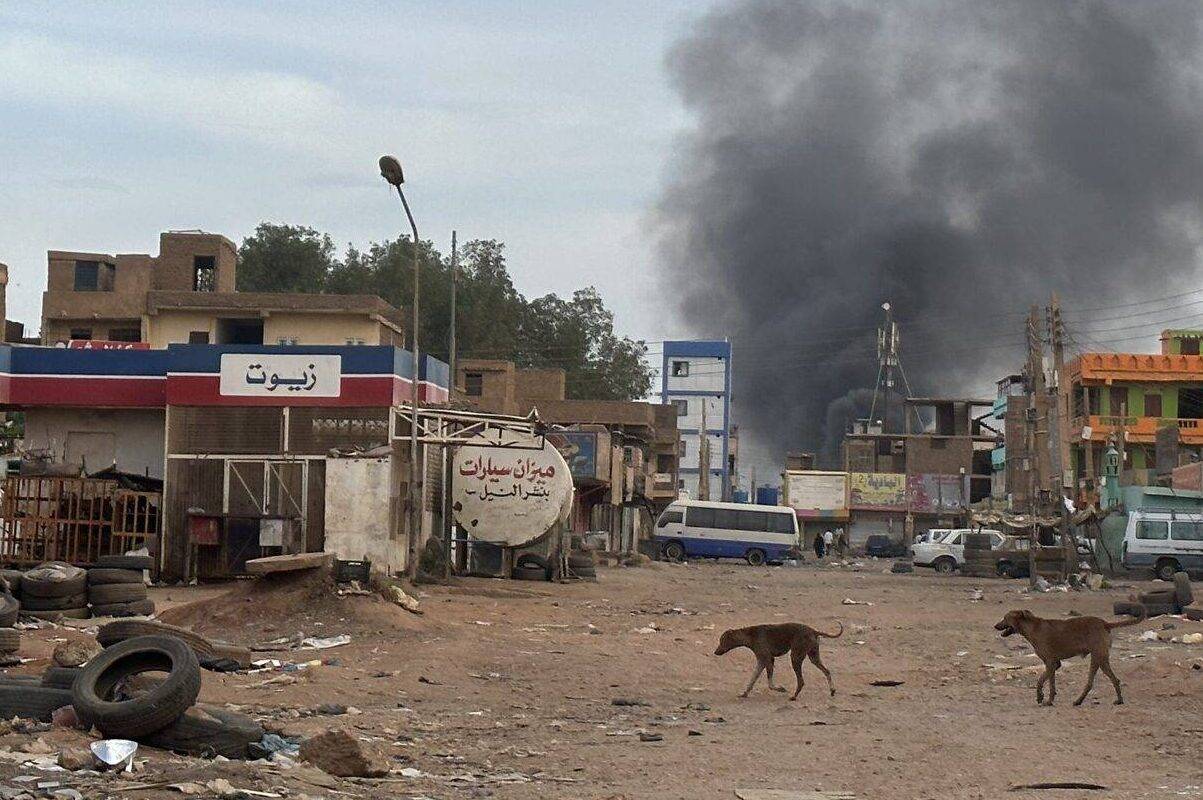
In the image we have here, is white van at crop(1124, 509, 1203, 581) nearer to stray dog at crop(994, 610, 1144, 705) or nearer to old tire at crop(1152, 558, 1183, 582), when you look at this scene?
old tire at crop(1152, 558, 1183, 582)

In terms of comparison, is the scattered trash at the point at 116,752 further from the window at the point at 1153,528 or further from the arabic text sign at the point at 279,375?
the window at the point at 1153,528

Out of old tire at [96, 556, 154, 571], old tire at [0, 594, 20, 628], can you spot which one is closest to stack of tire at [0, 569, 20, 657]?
old tire at [0, 594, 20, 628]

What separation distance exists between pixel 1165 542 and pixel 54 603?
108ft

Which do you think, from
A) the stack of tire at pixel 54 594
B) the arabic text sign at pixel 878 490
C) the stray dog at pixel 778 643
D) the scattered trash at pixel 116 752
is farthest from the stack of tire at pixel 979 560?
the arabic text sign at pixel 878 490

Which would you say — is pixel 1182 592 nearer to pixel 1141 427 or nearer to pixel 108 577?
pixel 108 577

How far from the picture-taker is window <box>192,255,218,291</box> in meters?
56.8

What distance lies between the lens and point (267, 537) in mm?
29562

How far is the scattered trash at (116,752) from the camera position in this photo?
8609 millimetres

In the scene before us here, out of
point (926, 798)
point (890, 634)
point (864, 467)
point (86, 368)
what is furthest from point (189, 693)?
point (864, 467)

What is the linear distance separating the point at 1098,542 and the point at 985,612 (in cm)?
1910

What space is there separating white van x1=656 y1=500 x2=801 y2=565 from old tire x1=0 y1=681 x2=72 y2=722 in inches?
2063

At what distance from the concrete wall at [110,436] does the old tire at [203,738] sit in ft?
77.5

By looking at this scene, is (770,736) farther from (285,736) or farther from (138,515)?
(138,515)

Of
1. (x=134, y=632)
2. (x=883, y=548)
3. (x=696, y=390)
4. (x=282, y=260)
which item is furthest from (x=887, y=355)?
(x=134, y=632)
